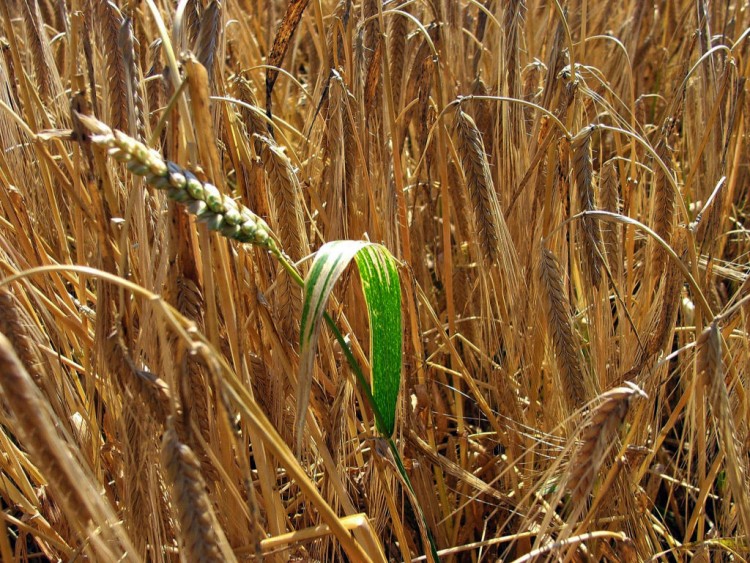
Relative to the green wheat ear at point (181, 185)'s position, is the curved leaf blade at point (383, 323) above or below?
below

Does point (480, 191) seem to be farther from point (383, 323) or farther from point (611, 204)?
point (383, 323)

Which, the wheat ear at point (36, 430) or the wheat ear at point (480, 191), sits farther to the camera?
the wheat ear at point (480, 191)

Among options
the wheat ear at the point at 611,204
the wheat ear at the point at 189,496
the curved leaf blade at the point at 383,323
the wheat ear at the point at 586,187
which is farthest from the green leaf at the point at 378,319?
the wheat ear at the point at 611,204

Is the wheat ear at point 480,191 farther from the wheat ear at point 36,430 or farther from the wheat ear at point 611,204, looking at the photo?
the wheat ear at point 36,430

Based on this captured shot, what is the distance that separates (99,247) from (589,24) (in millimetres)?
1810

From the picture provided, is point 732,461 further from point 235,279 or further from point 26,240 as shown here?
point 26,240

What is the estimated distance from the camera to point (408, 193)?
1.41 meters

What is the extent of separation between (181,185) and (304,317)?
15 centimetres

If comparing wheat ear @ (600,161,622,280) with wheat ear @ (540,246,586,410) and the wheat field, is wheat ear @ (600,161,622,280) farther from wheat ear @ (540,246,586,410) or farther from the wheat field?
wheat ear @ (540,246,586,410)

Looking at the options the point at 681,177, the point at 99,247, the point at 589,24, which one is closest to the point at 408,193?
the point at 681,177

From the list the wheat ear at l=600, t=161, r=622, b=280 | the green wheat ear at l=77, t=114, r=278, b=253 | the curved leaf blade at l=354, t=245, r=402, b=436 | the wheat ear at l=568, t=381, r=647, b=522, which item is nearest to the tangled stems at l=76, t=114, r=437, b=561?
the green wheat ear at l=77, t=114, r=278, b=253

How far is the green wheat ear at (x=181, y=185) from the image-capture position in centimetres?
45

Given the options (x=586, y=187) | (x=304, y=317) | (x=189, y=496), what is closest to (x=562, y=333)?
(x=586, y=187)

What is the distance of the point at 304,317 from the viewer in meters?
0.56
